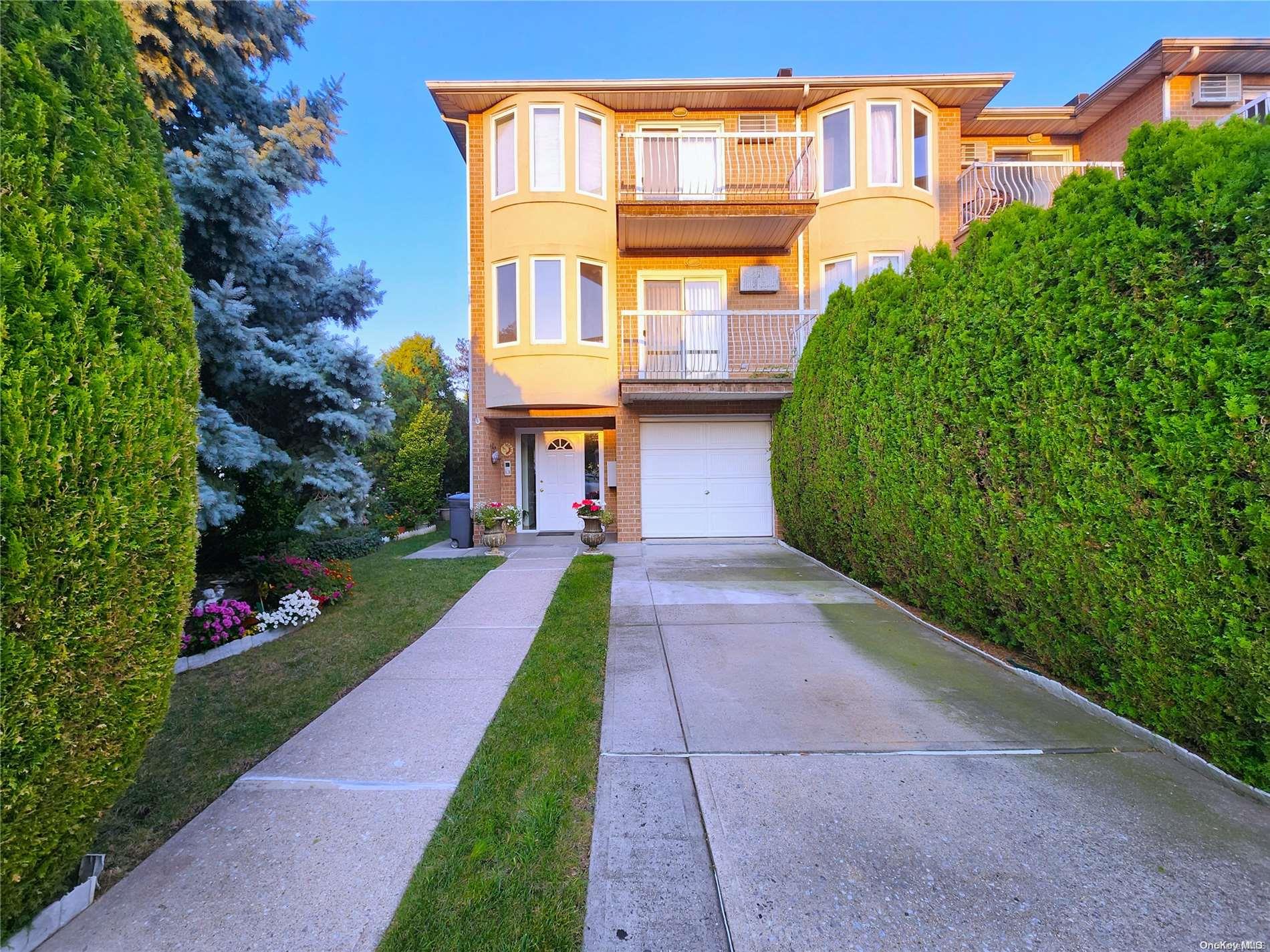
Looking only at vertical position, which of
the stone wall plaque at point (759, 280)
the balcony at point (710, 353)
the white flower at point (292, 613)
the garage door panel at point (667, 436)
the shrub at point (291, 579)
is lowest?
the white flower at point (292, 613)

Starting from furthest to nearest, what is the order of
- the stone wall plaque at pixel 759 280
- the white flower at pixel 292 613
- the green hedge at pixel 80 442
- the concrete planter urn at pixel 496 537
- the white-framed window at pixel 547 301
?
the stone wall plaque at pixel 759 280 → the white-framed window at pixel 547 301 → the concrete planter urn at pixel 496 537 → the white flower at pixel 292 613 → the green hedge at pixel 80 442

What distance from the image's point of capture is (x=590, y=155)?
10.7 metres

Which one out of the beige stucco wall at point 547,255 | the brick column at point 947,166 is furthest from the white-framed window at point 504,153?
the brick column at point 947,166

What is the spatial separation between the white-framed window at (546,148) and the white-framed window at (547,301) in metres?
1.41

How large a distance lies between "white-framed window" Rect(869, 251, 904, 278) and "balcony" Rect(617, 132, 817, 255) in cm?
158

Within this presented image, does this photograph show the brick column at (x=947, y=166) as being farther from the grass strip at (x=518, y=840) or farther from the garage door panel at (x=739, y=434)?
the grass strip at (x=518, y=840)

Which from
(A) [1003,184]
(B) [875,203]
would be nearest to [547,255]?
(B) [875,203]

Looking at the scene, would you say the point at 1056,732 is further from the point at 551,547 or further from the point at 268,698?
the point at 551,547

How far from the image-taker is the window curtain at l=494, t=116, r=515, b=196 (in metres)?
10.5

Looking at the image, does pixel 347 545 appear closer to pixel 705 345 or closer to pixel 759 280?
pixel 705 345

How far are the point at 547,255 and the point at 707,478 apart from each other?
526 centimetres

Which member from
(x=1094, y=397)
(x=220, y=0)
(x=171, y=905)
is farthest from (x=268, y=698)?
(x=220, y=0)

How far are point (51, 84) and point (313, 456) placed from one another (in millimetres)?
3861

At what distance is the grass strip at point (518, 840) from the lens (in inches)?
76.2
